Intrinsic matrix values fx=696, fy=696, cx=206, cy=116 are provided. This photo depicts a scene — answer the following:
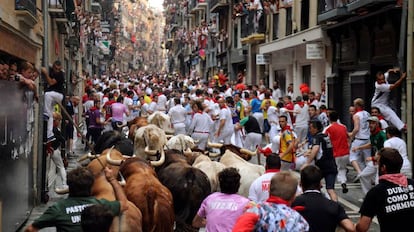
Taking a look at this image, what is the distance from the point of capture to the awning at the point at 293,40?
26.9 metres

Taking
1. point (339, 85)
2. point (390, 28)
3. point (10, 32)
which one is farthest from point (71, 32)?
point (10, 32)

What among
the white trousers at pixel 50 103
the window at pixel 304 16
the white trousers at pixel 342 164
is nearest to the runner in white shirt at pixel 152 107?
the white trousers at pixel 50 103

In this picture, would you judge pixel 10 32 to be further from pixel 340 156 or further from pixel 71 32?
pixel 71 32

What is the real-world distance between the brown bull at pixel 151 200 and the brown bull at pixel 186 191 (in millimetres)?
485

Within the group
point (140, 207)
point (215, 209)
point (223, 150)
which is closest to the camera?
point (215, 209)

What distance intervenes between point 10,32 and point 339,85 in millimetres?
14950

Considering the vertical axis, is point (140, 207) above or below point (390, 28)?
below

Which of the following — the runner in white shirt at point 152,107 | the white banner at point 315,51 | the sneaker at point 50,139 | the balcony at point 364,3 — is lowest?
the sneaker at point 50,139

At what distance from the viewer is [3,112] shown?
8.70m

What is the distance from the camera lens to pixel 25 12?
13477mm

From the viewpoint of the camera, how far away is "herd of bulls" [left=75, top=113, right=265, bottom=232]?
6.65 metres

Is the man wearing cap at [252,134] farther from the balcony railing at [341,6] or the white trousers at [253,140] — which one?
the balcony railing at [341,6]

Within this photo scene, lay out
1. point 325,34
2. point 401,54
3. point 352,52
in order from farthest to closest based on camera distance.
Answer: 1. point 325,34
2. point 352,52
3. point 401,54

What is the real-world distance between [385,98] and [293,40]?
48.4 feet
